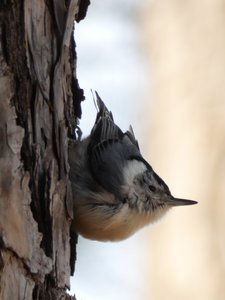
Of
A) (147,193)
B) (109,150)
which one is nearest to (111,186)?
(109,150)

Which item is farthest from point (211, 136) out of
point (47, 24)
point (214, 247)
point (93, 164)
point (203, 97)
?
point (47, 24)

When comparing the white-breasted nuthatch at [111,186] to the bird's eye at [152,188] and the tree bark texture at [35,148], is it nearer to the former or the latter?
the bird's eye at [152,188]

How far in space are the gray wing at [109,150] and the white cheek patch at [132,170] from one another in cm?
2

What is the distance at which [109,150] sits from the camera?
124 inches

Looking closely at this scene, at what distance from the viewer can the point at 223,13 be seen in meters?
4.02

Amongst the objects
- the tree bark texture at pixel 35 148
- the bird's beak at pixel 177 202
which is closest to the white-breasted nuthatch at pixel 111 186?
the bird's beak at pixel 177 202

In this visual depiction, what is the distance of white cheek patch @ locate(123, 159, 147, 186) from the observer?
3.12 m

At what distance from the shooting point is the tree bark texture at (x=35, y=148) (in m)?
2.16

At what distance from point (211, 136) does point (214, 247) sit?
0.46 metres

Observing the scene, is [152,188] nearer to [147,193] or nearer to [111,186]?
[147,193]

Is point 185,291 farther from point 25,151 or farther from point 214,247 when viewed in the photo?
point 25,151

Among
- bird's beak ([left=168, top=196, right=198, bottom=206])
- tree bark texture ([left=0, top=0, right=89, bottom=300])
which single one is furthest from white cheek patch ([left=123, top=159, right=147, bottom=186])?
tree bark texture ([left=0, top=0, right=89, bottom=300])

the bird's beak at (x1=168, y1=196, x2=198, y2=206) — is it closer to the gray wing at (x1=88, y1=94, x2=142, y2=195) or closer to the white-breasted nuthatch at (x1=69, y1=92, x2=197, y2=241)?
the white-breasted nuthatch at (x1=69, y1=92, x2=197, y2=241)

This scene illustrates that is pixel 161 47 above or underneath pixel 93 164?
above
